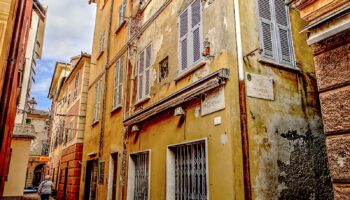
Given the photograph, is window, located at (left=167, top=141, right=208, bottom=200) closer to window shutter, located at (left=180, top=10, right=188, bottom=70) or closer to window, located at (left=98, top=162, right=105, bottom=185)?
window shutter, located at (left=180, top=10, right=188, bottom=70)

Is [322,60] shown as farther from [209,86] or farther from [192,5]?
[192,5]

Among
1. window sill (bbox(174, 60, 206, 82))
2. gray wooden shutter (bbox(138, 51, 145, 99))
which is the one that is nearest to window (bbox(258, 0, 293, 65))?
window sill (bbox(174, 60, 206, 82))

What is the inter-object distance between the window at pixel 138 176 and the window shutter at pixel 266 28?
422 cm

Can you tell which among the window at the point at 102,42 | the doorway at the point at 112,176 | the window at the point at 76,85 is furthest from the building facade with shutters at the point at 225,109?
the window at the point at 76,85

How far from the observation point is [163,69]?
7715mm

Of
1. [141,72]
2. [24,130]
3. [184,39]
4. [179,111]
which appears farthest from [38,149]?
[179,111]

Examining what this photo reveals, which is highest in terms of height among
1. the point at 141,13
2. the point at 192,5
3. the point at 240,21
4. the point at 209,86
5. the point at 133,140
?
the point at 141,13

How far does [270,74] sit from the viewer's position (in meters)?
5.67

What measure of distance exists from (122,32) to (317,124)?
25.9 ft

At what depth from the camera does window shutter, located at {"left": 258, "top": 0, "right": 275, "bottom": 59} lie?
19.1 feet

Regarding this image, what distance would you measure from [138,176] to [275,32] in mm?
5369

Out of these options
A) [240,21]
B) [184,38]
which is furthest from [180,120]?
[240,21]

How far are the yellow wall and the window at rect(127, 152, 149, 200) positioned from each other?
781 centimetres

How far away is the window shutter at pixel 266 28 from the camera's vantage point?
19.1ft
